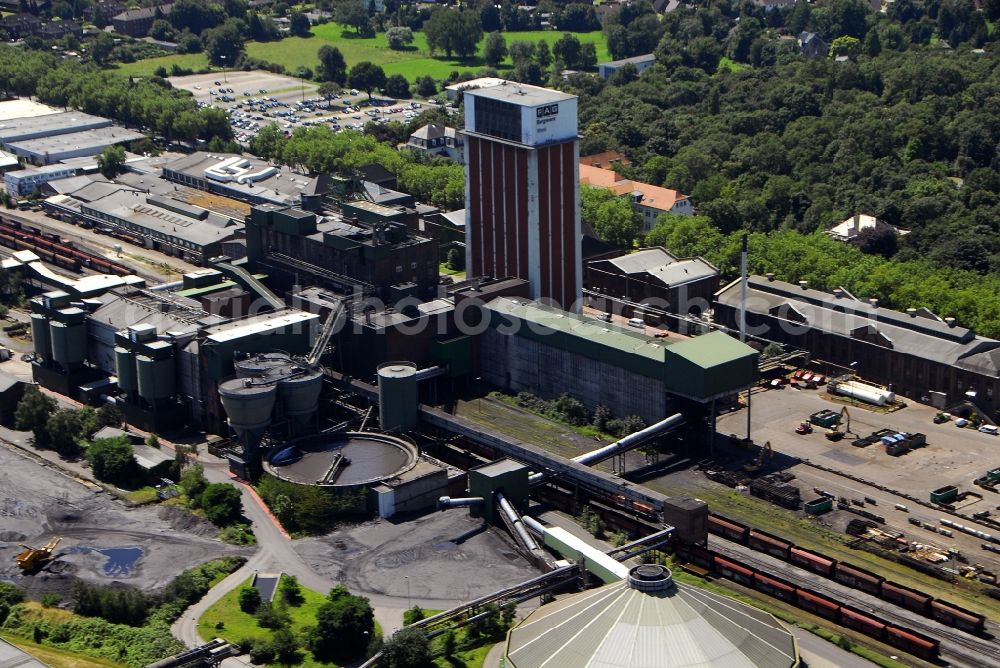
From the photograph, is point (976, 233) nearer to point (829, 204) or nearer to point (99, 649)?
point (829, 204)

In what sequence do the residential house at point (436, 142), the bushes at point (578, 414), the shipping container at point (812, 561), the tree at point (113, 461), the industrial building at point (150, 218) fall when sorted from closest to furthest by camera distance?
the shipping container at point (812, 561), the tree at point (113, 461), the bushes at point (578, 414), the industrial building at point (150, 218), the residential house at point (436, 142)

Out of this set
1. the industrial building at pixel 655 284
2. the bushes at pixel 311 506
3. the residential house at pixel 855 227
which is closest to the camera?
the bushes at pixel 311 506

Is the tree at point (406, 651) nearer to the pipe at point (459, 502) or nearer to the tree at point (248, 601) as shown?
the tree at point (248, 601)

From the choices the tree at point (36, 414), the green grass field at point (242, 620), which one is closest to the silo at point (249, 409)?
the tree at point (36, 414)

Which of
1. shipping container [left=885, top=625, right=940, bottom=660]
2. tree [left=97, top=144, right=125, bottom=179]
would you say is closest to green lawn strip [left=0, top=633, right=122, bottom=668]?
shipping container [left=885, top=625, right=940, bottom=660]

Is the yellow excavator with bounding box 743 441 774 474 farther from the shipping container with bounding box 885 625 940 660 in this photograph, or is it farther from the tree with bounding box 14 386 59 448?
the tree with bounding box 14 386 59 448

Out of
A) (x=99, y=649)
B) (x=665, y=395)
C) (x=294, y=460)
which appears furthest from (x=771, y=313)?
(x=99, y=649)
